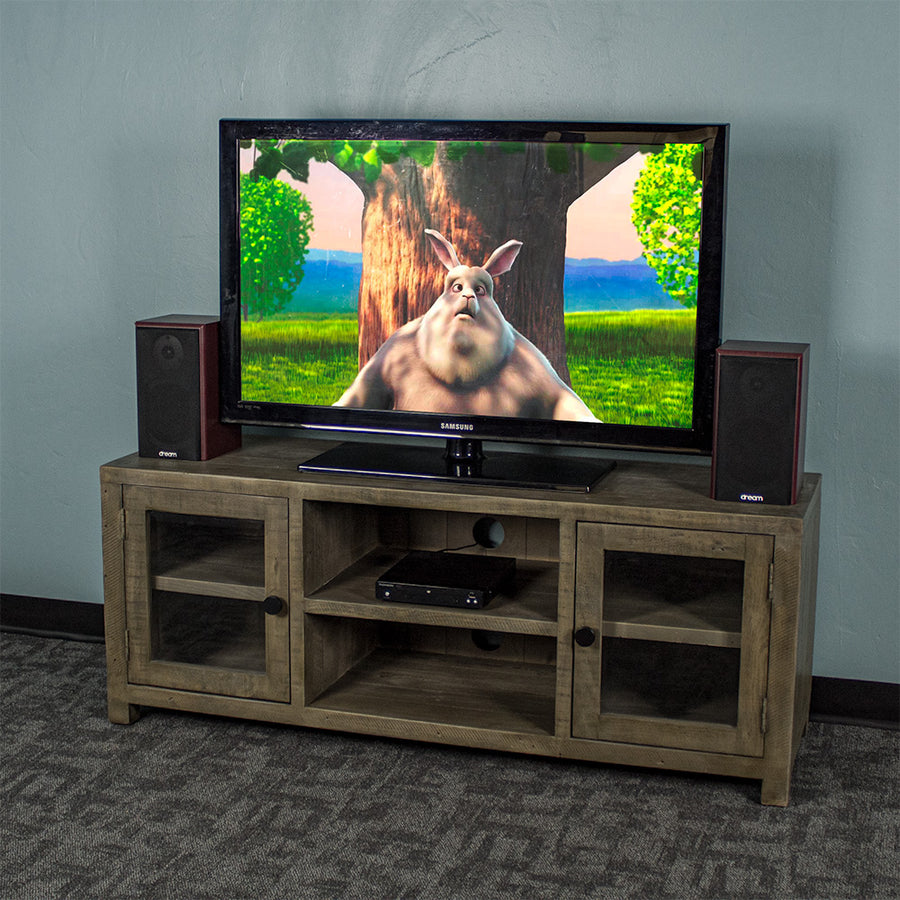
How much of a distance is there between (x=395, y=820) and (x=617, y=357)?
3.45 ft

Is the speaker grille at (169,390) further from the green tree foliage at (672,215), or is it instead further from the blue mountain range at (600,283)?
the green tree foliage at (672,215)

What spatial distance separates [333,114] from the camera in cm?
290

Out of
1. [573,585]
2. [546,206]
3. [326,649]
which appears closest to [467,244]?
[546,206]

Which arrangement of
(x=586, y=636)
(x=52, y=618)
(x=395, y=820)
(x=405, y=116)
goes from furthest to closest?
(x=52, y=618) → (x=405, y=116) → (x=586, y=636) → (x=395, y=820)

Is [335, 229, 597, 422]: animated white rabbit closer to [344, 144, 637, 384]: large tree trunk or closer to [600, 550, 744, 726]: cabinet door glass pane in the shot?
[344, 144, 637, 384]: large tree trunk

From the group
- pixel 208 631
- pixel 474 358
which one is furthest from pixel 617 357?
pixel 208 631

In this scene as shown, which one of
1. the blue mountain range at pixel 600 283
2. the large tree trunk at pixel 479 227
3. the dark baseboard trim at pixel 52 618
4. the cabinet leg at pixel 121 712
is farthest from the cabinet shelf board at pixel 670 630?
the dark baseboard trim at pixel 52 618

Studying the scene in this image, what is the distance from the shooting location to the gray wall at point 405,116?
261 centimetres

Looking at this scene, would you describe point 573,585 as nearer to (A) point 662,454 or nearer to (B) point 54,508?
(A) point 662,454

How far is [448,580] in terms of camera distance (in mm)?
2584

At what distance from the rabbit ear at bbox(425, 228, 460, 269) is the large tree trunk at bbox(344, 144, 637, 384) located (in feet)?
0.04

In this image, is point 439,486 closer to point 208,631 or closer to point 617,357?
point 617,357

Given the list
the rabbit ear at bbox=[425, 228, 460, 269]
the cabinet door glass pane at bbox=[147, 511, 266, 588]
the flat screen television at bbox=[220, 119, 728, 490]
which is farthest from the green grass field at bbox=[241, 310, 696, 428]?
the cabinet door glass pane at bbox=[147, 511, 266, 588]

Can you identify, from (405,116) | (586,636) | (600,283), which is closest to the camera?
(586,636)
